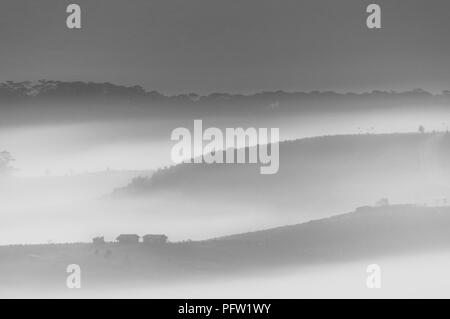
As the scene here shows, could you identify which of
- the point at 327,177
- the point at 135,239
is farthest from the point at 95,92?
the point at 327,177

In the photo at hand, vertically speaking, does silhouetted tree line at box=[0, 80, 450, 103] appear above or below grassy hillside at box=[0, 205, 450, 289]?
above

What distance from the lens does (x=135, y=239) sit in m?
4.37

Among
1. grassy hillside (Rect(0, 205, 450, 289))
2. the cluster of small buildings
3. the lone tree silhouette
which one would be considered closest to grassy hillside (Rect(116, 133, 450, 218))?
grassy hillside (Rect(0, 205, 450, 289))

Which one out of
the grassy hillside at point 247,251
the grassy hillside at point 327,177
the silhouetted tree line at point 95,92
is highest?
the silhouetted tree line at point 95,92

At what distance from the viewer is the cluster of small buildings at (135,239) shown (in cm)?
437

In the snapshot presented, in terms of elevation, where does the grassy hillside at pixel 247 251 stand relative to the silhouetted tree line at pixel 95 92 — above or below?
below

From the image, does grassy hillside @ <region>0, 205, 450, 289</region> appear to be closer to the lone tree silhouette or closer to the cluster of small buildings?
the cluster of small buildings

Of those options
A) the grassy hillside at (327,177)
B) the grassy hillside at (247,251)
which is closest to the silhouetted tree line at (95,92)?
the grassy hillside at (327,177)

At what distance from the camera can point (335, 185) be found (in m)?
4.44

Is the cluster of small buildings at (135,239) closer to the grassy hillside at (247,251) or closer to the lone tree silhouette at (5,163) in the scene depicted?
the grassy hillside at (247,251)

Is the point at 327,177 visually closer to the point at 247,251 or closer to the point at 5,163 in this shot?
the point at 247,251

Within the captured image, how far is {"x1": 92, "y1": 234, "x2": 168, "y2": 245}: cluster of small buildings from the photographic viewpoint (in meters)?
4.37

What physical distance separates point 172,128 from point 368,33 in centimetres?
109
